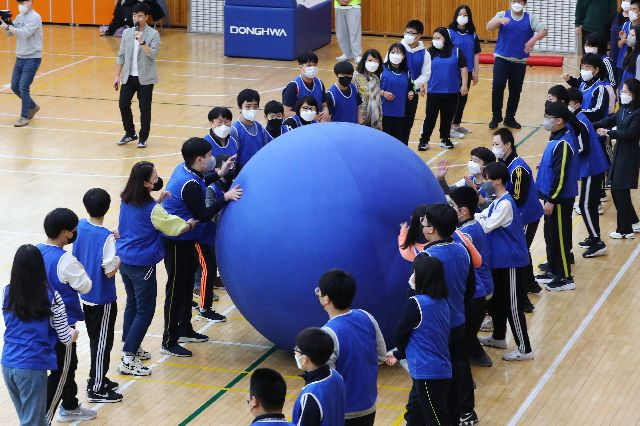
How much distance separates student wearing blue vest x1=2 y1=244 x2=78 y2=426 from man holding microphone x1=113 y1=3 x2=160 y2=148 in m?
8.78

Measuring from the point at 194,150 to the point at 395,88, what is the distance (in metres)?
5.63

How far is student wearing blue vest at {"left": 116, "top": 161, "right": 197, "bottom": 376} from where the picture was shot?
9055 mm

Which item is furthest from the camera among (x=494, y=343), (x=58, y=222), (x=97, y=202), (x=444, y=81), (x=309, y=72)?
(x=444, y=81)

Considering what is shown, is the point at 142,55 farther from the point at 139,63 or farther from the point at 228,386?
the point at 228,386

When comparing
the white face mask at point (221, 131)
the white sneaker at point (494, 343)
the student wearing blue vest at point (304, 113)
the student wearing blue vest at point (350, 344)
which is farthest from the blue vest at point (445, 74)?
the student wearing blue vest at point (350, 344)

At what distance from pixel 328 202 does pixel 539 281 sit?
3.69 m

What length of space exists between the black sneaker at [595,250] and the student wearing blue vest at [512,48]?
529 centimetres

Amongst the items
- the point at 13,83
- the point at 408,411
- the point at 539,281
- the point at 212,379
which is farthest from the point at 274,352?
the point at 13,83

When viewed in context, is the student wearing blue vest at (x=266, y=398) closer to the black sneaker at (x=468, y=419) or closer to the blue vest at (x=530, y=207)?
the black sneaker at (x=468, y=419)

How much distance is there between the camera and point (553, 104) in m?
11.2

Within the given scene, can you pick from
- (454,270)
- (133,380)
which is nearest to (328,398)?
(454,270)

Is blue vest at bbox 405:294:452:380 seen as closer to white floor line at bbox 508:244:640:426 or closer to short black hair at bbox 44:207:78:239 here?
white floor line at bbox 508:244:640:426

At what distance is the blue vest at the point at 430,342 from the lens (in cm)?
716

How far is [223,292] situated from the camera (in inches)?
447
